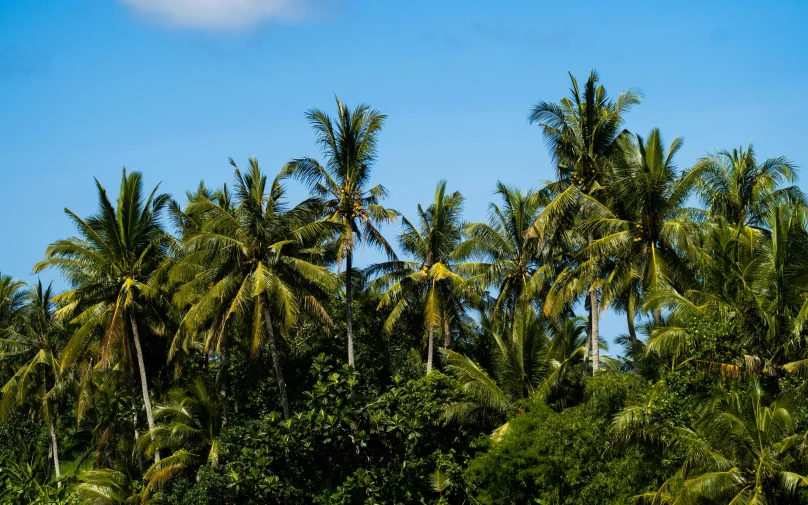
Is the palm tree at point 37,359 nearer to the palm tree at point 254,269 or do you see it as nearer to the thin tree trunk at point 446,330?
the palm tree at point 254,269

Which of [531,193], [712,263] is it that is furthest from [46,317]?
[712,263]

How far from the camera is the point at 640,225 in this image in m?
25.4

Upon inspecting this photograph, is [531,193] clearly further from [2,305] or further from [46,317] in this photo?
[2,305]

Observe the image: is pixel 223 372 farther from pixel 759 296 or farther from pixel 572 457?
pixel 759 296

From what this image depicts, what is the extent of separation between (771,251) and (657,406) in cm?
416

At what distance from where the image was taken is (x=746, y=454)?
58.6 ft

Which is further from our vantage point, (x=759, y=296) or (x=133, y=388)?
(x=133, y=388)

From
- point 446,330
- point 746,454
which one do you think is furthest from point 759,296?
point 446,330

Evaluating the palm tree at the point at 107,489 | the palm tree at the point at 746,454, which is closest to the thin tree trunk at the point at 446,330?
the palm tree at the point at 107,489

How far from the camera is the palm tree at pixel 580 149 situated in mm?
27203

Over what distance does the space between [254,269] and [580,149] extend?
10063 millimetres

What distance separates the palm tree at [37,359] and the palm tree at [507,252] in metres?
16.3

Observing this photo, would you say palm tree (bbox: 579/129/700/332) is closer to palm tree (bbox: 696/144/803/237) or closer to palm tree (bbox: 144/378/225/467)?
palm tree (bbox: 696/144/803/237)

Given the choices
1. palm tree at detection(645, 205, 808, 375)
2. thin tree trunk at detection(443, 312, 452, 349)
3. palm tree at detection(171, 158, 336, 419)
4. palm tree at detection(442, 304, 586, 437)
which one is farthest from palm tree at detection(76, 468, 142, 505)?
palm tree at detection(645, 205, 808, 375)
